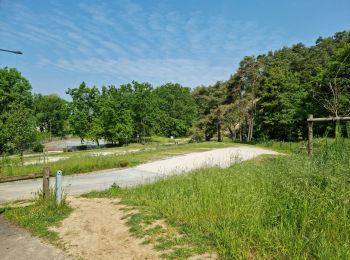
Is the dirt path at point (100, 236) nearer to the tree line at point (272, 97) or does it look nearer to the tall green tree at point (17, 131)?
the tall green tree at point (17, 131)

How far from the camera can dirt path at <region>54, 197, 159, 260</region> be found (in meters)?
5.14

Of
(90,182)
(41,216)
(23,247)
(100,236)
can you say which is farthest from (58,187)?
(90,182)

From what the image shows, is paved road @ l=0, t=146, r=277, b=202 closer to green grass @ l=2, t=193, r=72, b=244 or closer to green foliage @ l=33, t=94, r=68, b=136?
green grass @ l=2, t=193, r=72, b=244

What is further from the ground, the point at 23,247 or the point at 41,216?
the point at 41,216

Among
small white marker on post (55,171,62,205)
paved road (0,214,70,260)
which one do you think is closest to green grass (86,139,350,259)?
paved road (0,214,70,260)

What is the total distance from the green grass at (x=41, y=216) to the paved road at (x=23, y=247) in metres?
0.20

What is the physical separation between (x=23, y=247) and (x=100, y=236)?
1367 mm

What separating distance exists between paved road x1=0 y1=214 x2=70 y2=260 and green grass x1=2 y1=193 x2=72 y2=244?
0.20 meters

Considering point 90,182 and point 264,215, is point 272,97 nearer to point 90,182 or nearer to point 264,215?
point 90,182

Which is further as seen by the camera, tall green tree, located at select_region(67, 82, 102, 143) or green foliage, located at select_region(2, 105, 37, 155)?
tall green tree, located at select_region(67, 82, 102, 143)

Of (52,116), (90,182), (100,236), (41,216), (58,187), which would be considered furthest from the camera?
(52,116)

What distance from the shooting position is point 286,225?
203 inches

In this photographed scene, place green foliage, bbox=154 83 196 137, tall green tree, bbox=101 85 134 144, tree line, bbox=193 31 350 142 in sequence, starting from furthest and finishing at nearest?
green foliage, bbox=154 83 196 137, tall green tree, bbox=101 85 134 144, tree line, bbox=193 31 350 142

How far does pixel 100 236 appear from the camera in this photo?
19.6 feet
